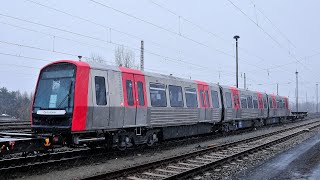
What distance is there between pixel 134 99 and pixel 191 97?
534cm

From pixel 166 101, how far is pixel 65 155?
5225 mm

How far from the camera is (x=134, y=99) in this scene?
1410cm

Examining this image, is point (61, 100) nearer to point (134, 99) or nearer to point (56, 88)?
point (56, 88)

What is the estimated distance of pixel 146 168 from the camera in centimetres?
1052

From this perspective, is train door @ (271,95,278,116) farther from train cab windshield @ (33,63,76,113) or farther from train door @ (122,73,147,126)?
train cab windshield @ (33,63,76,113)

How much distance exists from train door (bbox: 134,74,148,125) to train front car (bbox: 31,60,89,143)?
2796 mm

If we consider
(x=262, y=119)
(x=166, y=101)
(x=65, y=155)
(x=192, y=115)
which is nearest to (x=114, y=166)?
(x=65, y=155)

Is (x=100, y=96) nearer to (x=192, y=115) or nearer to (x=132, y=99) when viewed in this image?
(x=132, y=99)

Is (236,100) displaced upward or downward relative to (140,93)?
upward

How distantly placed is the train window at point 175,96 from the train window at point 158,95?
597mm

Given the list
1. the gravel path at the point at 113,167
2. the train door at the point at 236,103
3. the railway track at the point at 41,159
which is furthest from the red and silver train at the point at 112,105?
the train door at the point at 236,103

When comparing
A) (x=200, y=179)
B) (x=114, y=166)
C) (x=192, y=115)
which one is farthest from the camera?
(x=192, y=115)

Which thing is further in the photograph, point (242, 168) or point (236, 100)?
point (236, 100)

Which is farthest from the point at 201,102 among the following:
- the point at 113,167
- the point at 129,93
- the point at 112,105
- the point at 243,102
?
the point at 113,167
